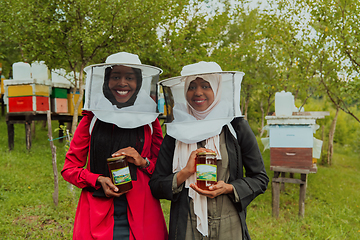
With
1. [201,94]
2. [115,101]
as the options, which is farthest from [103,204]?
[201,94]

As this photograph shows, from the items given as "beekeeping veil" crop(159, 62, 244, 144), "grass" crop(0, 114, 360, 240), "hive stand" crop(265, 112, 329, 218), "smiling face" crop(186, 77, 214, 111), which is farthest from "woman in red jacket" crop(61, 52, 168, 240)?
"hive stand" crop(265, 112, 329, 218)

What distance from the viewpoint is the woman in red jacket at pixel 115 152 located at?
7.01 ft

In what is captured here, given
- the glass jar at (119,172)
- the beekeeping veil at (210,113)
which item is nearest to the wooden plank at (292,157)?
the beekeeping veil at (210,113)

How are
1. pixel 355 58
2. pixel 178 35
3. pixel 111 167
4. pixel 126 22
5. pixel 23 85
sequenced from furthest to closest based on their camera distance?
pixel 178 35 < pixel 23 85 < pixel 126 22 < pixel 355 58 < pixel 111 167

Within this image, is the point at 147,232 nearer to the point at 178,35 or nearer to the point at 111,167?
the point at 111,167

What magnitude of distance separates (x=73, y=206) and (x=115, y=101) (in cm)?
406

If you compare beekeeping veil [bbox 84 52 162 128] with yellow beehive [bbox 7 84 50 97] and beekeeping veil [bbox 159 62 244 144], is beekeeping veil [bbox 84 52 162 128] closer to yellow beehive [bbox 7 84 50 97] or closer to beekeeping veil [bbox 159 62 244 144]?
beekeeping veil [bbox 159 62 244 144]

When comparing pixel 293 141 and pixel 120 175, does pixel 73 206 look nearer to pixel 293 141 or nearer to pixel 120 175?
pixel 120 175

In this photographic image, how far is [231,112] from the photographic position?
2164 mm

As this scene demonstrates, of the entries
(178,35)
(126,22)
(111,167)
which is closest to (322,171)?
(178,35)

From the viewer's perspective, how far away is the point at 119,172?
1.99 m

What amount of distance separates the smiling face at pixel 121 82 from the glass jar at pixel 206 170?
88cm

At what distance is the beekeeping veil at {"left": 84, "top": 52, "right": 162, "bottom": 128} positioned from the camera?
2.23 m

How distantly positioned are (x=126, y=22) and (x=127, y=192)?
5.81 metres
